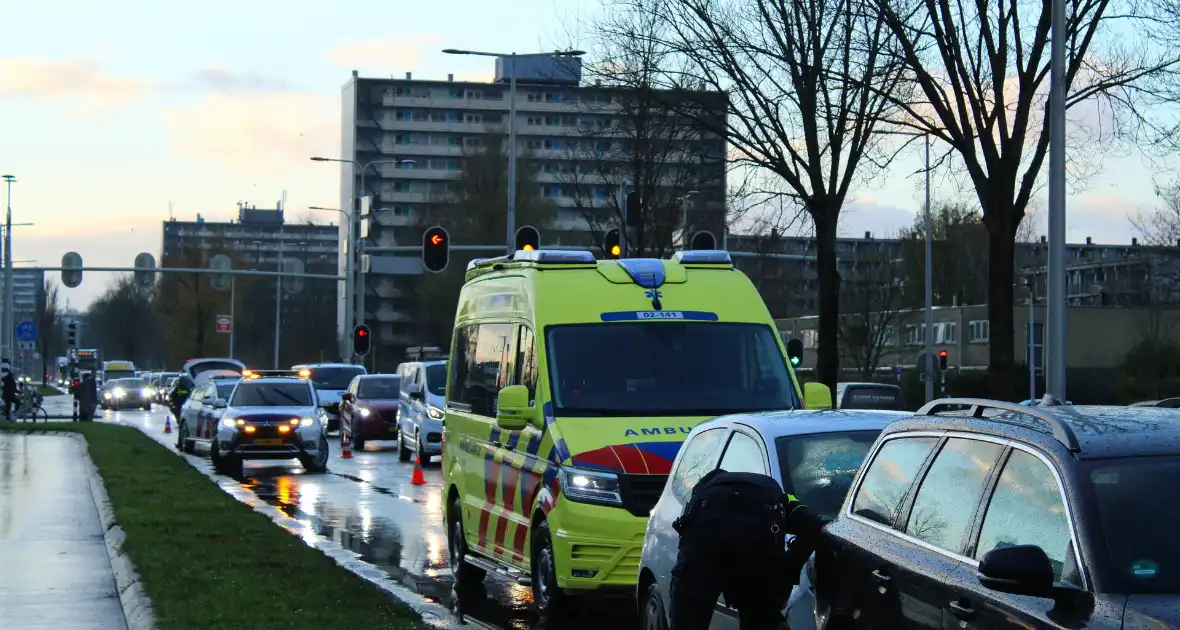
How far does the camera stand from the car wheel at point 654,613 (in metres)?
8.09

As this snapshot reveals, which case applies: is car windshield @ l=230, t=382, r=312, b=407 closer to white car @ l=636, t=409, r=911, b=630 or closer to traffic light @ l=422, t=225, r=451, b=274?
traffic light @ l=422, t=225, r=451, b=274

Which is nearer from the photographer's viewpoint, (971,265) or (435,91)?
(971,265)

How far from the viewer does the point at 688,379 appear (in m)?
12.2

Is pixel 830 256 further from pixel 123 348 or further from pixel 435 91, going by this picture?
pixel 123 348

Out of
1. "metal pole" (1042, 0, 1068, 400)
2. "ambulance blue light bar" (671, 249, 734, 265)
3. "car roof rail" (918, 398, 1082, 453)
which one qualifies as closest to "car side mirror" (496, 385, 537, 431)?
"ambulance blue light bar" (671, 249, 734, 265)

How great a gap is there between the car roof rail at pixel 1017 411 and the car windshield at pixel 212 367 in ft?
153

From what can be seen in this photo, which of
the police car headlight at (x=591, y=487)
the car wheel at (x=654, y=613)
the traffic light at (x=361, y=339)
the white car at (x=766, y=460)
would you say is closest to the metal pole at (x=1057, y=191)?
the police car headlight at (x=591, y=487)

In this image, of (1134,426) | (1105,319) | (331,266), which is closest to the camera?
(1134,426)

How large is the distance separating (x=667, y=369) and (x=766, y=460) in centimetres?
383

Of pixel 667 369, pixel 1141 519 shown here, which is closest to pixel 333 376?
pixel 667 369

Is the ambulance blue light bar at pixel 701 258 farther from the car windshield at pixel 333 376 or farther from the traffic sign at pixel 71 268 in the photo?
the traffic sign at pixel 71 268

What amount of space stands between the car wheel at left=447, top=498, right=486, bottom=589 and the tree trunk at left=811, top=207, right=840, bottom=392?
1896 centimetres

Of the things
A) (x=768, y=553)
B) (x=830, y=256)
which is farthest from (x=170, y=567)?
(x=830, y=256)

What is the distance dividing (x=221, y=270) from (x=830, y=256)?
28708 millimetres
